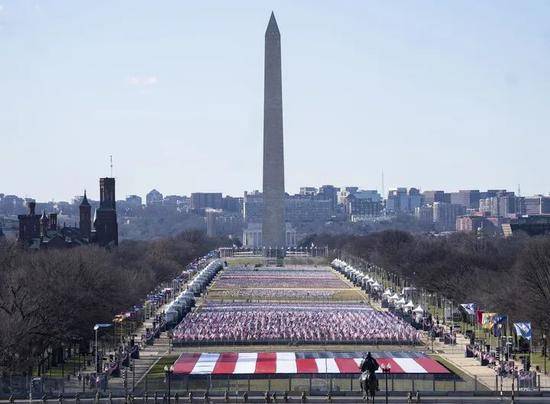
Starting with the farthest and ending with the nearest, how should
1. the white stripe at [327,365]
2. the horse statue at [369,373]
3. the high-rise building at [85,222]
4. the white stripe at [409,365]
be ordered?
the high-rise building at [85,222] < the white stripe at [409,365] < the white stripe at [327,365] < the horse statue at [369,373]

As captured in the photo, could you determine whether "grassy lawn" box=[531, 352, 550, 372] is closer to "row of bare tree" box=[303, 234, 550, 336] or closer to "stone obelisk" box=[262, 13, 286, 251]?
"row of bare tree" box=[303, 234, 550, 336]

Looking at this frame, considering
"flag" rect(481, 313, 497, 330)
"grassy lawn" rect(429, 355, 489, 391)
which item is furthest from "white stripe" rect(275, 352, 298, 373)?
"flag" rect(481, 313, 497, 330)

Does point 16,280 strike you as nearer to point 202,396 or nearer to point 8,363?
point 8,363

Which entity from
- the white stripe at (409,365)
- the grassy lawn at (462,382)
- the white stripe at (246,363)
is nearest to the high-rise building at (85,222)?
the white stripe at (246,363)

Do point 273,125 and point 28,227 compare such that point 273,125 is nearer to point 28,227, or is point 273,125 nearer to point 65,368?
point 28,227

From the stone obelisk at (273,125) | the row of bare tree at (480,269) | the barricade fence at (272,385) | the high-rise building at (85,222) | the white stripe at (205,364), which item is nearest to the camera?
the barricade fence at (272,385)

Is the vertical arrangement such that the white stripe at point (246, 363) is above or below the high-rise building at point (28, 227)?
below

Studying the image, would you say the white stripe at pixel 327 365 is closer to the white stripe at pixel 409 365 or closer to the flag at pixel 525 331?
the white stripe at pixel 409 365

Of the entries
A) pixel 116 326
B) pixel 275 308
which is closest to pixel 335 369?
pixel 116 326
